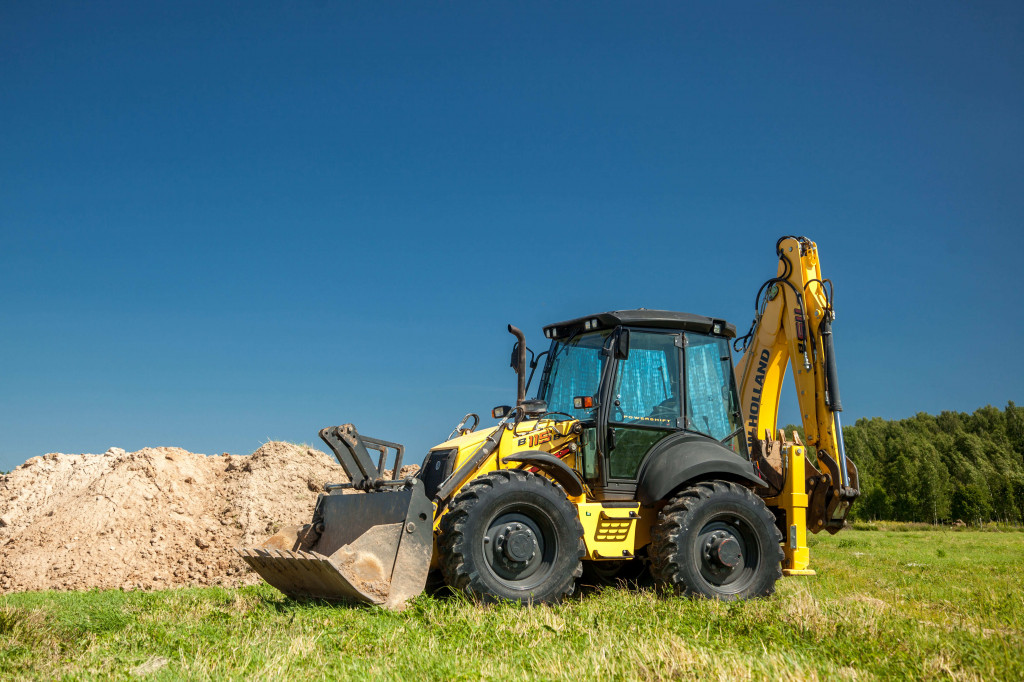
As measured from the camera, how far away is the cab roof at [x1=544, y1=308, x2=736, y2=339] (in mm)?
8242

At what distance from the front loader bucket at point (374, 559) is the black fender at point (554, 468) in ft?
3.39

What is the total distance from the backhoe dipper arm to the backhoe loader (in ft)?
0.16

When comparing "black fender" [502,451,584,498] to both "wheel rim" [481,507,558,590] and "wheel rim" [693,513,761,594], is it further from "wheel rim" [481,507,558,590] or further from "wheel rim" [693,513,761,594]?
"wheel rim" [693,513,761,594]

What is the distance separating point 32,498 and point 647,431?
11461mm

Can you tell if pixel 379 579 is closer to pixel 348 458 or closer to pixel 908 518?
pixel 348 458

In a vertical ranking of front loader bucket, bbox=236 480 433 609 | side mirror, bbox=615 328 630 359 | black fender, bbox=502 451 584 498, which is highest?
side mirror, bbox=615 328 630 359

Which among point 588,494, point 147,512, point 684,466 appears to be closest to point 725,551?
point 684,466

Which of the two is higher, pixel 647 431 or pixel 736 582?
pixel 647 431

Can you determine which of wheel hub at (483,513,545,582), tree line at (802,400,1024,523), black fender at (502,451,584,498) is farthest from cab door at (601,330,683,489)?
tree line at (802,400,1024,523)

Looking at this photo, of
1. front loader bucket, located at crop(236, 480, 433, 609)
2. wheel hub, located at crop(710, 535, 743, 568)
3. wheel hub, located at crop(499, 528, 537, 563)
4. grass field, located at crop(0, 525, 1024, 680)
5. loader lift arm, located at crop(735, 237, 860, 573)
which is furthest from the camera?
loader lift arm, located at crop(735, 237, 860, 573)

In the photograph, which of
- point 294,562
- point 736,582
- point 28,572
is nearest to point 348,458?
point 294,562

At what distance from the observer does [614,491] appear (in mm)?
7863

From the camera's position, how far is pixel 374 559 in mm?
6629

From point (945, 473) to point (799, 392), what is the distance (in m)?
31.6
